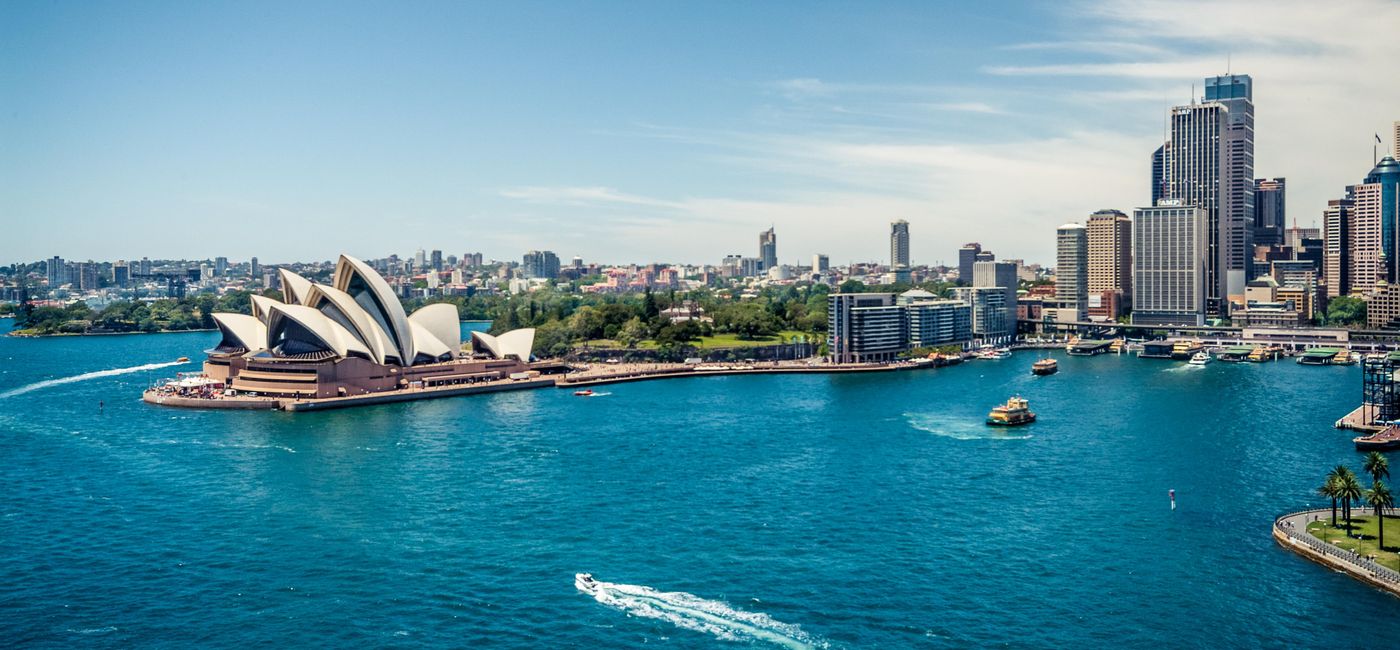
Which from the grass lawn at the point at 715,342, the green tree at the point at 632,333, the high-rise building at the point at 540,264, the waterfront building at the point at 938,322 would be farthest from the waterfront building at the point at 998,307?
the high-rise building at the point at 540,264

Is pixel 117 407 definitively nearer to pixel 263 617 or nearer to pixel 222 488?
pixel 222 488

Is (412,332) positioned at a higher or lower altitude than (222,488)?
higher

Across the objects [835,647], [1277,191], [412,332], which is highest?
[1277,191]

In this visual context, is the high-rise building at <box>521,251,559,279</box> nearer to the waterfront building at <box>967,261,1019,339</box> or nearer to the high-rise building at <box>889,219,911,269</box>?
the high-rise building at <box>889,219,911,269</box>

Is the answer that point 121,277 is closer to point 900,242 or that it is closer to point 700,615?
point 900,242

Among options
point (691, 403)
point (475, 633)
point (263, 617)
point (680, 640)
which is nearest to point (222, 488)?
point (263, 617)

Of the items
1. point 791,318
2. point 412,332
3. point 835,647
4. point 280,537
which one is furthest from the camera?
point 791,318
